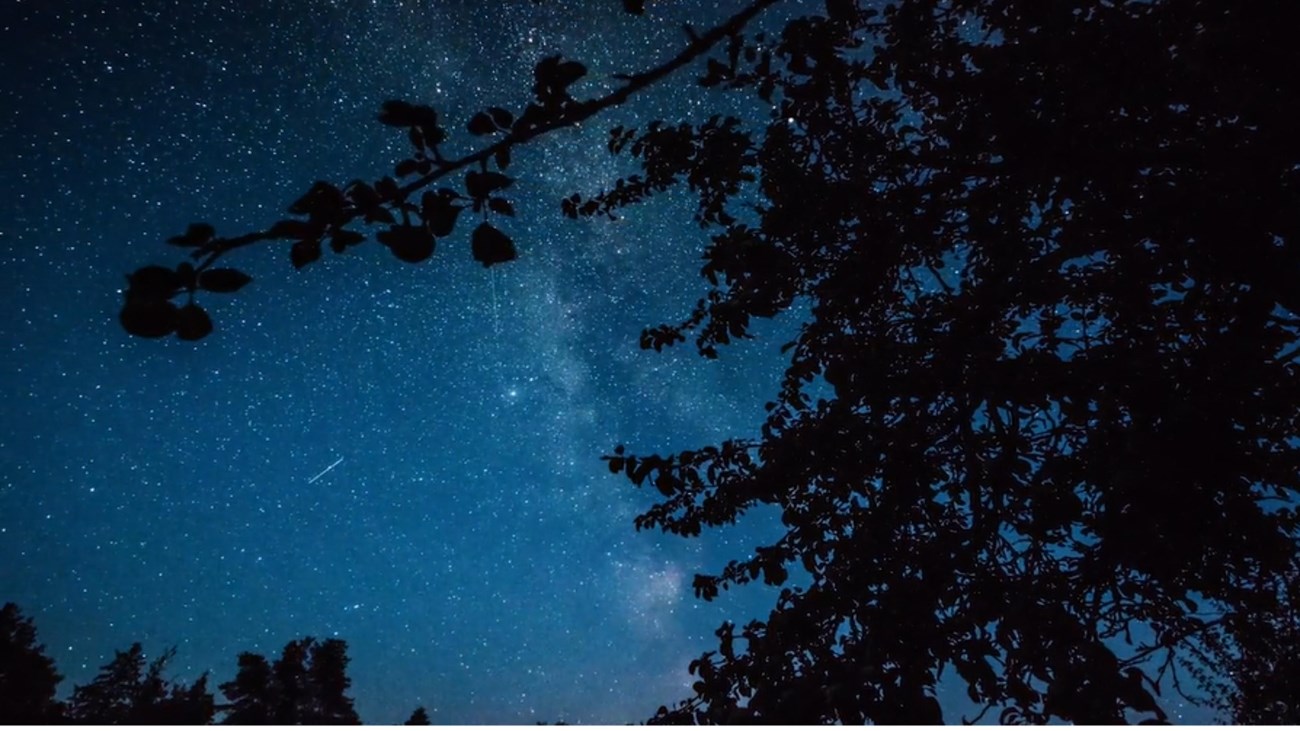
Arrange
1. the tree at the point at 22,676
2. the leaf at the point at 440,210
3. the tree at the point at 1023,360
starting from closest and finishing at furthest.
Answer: the leaf at the point at 440,210
the tree at the point at 1023,360
the tree at the point at 22,676

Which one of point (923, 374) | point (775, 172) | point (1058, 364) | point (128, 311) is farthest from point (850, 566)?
point (128, 311)

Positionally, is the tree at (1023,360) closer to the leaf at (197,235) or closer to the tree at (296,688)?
the leaf at (197,235)

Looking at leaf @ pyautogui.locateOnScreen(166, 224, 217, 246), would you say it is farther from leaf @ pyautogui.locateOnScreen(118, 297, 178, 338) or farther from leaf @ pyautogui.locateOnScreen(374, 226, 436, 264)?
leaf @ pyautogui.locateOnScreen(374, 226, 436, 264)

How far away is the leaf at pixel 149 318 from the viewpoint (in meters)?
0.97

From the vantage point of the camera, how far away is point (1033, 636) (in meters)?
2.12

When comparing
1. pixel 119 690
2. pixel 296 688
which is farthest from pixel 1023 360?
pixel 119 690

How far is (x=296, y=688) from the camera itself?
25.9m

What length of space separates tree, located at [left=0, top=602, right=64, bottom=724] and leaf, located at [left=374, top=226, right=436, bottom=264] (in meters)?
35.3

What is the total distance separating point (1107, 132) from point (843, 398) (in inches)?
78.9

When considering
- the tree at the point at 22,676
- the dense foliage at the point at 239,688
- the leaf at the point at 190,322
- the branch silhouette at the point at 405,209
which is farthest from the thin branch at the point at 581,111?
the tree at the point at 22,676

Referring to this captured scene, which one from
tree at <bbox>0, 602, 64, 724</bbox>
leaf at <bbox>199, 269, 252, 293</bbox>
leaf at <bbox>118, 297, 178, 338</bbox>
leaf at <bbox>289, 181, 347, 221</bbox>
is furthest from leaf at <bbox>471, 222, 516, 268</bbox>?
tree at <bbox>0, 602, 64, 724</bbox>

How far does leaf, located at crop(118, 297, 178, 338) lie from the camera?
0.97 m

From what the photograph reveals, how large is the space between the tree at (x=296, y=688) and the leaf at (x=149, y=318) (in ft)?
88.0

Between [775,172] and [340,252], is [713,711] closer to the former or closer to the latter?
[340,252]
